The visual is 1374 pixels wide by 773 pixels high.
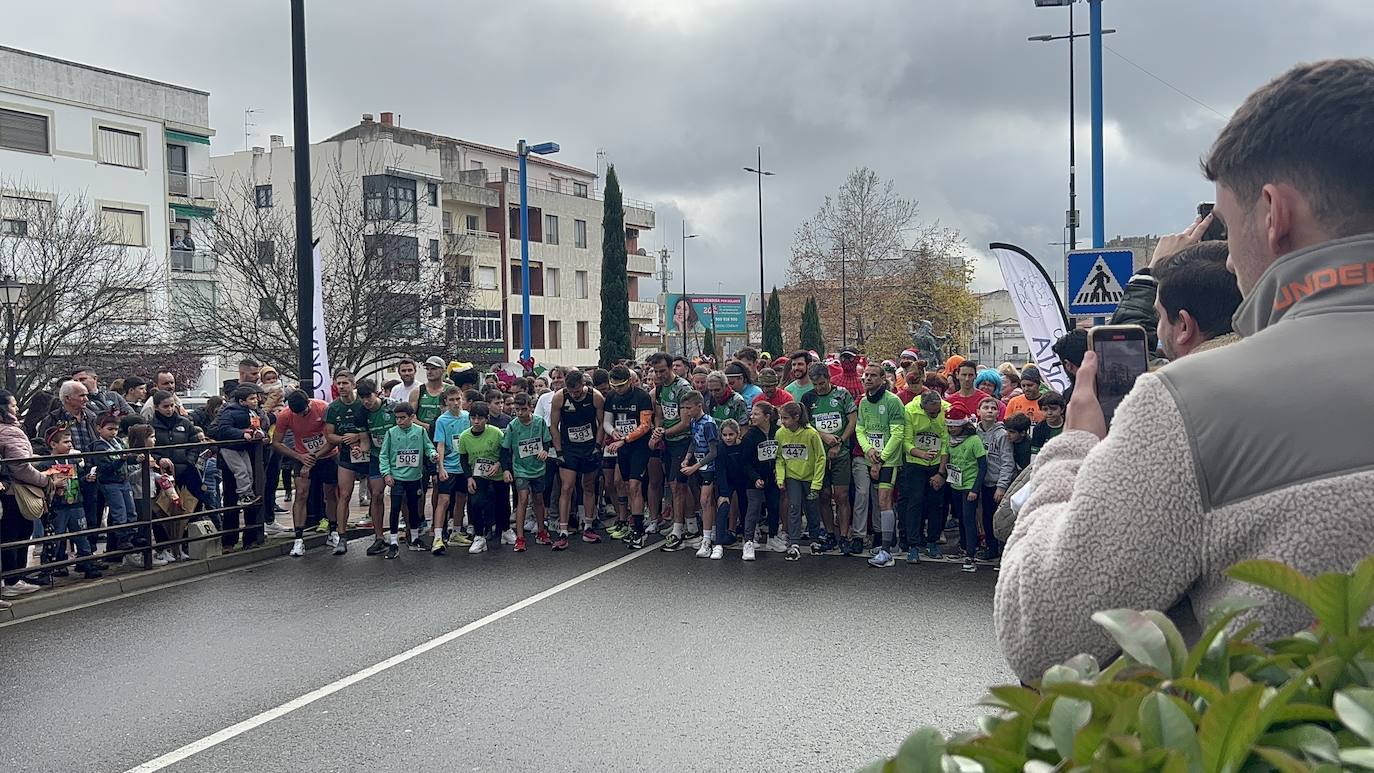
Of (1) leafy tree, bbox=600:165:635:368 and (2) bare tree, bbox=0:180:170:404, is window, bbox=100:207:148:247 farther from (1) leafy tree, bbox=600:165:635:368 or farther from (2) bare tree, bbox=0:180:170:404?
(1) leafy tree, bbox=600:165:635:368

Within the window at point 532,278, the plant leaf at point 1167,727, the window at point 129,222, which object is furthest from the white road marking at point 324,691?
the window at point 532,278

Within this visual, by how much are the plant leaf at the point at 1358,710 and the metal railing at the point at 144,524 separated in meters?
10.6

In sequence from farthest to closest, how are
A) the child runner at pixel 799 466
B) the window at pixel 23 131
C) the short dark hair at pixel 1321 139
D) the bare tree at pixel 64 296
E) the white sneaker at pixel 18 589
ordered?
the window at pixel 23 131
the bare tree at pixel 64 296
the child runner at pixel 799 466
the white sneaker at pixel 18 589
the short dark hair at pixel 1321 139

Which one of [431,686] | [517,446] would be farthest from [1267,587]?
[517,446]

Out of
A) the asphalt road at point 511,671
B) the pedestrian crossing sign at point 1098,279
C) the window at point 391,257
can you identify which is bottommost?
the asphalt road at point 511,671

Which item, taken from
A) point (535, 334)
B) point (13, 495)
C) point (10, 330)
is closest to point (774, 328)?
point (535, 334)

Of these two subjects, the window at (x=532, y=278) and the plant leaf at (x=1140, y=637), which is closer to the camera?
the plant leaf at (x=1140, y=637)

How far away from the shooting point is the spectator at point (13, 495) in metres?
10.1

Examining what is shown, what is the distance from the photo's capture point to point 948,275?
47656 millimetres

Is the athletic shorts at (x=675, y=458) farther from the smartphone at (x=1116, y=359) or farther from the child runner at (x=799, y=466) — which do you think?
the smartphone at (x=1116, y=359)

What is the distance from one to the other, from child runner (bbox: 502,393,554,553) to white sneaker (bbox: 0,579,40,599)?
15.8 feet

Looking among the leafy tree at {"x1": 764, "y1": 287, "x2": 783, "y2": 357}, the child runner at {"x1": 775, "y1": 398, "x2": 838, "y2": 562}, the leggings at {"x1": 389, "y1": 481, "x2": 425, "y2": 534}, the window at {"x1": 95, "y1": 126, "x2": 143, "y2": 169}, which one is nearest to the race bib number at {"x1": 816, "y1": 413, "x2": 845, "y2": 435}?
the child runner at {"x1": 775, "y1": 398, "x2": 838, "y2": 562}

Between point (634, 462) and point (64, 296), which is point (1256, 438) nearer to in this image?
point (634, 462)

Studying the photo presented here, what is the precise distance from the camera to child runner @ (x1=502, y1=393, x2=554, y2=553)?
1323 centimetres
